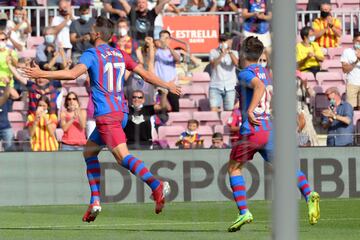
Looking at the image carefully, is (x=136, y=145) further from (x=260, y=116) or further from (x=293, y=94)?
(x=293, y=94)

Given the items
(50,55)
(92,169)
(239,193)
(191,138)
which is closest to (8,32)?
(50,55)

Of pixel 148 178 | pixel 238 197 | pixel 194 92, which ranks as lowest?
pixel 238 197

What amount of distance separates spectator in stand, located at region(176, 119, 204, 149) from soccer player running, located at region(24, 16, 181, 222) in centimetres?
414

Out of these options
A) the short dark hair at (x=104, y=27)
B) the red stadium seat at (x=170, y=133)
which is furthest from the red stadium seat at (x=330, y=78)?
the short dark hair at (x=104, y=27)

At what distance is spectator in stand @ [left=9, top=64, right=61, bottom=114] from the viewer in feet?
51.6

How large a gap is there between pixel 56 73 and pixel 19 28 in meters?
6.33

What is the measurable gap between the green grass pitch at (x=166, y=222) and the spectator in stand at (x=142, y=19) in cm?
237

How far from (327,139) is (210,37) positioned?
2.14m

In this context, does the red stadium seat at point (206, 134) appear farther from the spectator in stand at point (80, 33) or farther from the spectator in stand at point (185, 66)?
the spectator in stand at point (80, 33)

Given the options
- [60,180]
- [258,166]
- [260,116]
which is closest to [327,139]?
[258,166]

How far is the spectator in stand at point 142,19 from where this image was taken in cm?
1625

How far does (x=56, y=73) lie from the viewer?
10.5 meters

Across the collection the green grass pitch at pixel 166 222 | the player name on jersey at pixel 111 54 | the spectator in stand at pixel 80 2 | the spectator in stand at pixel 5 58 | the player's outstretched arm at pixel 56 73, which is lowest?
the green grass pitch at pixel 166 222

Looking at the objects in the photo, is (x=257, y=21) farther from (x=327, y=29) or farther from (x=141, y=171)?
(x=141, y=171)
